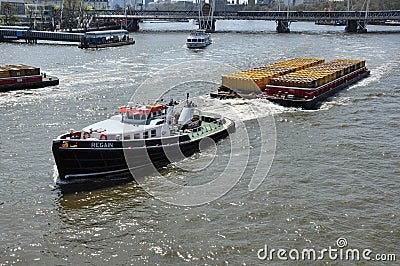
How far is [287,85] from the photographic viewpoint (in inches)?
1855

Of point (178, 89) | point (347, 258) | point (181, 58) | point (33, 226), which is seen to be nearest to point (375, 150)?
point (347, 258)

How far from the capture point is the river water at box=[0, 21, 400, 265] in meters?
20.9

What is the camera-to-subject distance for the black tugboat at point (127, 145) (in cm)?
2728

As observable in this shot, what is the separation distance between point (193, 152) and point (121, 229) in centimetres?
1078

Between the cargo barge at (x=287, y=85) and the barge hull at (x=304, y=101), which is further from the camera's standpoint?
the cargo barge at (x=287, y=85)

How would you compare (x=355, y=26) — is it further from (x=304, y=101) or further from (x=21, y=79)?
(x=21, y=79)

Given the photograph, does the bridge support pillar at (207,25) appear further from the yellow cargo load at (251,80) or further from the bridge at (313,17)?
the yellow cargo load at (251,80)

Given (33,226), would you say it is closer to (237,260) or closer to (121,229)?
(121,229)

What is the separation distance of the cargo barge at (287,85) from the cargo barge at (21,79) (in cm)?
2147

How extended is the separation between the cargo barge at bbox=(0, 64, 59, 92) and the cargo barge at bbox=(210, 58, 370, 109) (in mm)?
→ 21471

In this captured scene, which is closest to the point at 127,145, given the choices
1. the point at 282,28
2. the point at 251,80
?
the point at 251,80

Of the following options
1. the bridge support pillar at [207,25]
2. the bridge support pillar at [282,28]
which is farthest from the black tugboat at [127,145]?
the bridge support pillar at [207,25]

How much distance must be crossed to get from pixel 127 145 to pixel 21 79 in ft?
107

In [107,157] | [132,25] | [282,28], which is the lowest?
[107,157]
